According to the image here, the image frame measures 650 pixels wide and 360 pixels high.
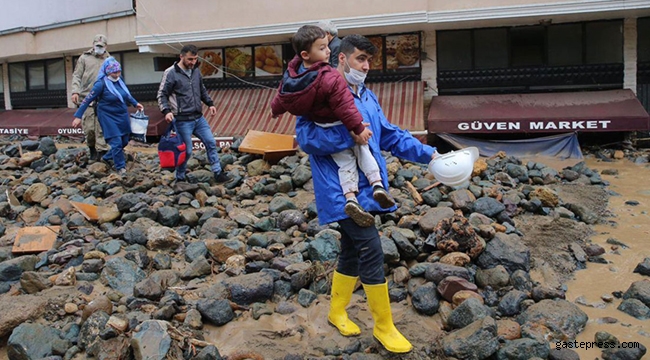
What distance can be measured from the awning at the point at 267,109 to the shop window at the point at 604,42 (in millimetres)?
3515

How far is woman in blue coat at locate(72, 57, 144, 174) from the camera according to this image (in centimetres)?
772

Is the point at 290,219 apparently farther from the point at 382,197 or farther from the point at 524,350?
the point at 524,350

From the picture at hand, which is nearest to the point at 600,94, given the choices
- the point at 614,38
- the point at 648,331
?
the point at 614,38

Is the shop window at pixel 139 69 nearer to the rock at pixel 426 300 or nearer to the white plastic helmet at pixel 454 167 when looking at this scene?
the rock at pixel 426 300

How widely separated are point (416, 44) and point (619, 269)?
8880mm

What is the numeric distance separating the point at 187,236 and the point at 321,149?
294 cm

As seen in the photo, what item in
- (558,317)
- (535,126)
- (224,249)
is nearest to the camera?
(558,317)

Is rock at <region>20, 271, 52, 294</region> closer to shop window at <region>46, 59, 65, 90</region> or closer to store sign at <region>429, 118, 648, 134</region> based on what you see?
store sign at <region>429, 118, 648, 134</region>

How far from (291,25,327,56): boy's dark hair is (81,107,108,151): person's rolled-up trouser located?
6035 mm

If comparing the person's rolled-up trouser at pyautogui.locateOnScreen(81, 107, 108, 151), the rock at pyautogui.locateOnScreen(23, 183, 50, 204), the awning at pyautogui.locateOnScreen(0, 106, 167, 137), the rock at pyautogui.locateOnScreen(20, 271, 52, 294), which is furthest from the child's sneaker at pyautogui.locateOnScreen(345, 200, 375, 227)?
the awning at pyautogui.locateOnScreen(0, 106, 167, 137)

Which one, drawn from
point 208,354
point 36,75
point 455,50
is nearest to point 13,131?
point 36,75

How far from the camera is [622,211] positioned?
6.46m

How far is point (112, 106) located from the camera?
309 inches

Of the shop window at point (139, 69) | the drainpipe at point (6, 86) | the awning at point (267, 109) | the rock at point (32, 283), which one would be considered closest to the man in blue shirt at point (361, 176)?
the rock at point (32, 283)
